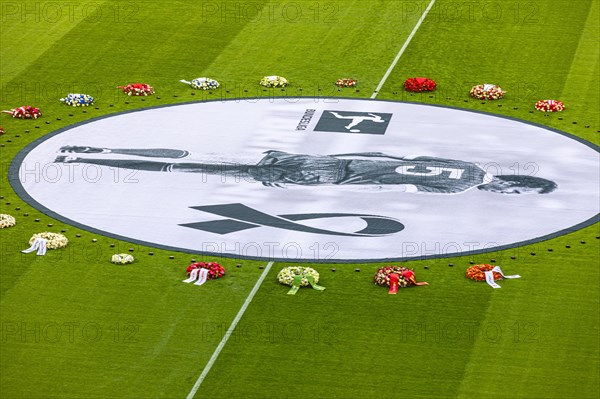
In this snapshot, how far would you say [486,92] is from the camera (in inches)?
2825

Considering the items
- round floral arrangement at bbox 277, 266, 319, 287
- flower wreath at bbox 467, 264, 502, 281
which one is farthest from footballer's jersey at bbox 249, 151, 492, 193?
round floral arrangement at bbox 277, 266, 319, 287

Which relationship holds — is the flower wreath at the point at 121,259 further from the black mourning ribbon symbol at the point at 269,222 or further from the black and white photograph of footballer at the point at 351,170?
the black and white photograph of footballer at the point at 351,170

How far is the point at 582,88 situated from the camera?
73000mm

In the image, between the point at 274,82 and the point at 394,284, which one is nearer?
the point at 394,284

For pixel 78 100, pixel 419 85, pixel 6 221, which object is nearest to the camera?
pixel 6 221

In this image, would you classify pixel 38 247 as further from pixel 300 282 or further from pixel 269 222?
pixel 300 282

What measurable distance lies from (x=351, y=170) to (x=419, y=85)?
1018cm

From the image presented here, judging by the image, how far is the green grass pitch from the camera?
47.6m

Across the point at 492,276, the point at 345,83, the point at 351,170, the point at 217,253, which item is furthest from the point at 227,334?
the point at 345,83

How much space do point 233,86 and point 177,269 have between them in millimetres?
19850

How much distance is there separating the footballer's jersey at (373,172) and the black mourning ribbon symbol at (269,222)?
326 centimetres

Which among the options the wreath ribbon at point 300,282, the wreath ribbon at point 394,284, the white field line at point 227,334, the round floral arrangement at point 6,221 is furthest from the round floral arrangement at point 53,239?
the wreath ribbon at point 394,284

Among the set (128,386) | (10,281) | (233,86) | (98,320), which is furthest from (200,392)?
(233,86)

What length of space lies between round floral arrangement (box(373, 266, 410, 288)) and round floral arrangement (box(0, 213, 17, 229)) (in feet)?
47.7
